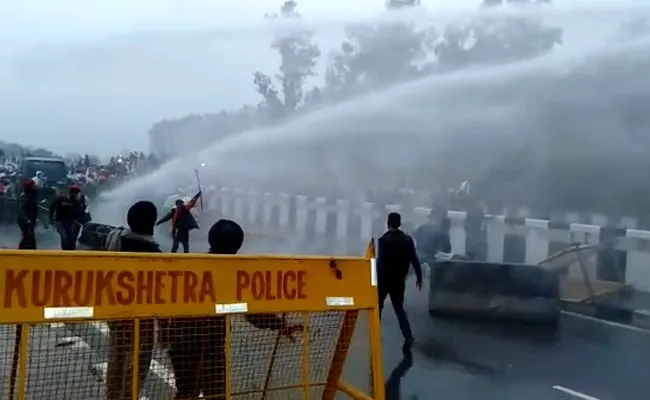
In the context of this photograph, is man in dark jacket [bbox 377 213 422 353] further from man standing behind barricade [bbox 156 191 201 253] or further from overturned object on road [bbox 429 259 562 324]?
man standing behind barricade [bbox 156 191 201 253]

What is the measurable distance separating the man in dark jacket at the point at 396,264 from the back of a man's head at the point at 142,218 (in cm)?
339

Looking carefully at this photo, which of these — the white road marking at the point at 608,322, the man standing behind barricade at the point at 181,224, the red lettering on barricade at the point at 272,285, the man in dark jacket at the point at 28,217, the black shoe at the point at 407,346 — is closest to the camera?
the red lettering on barricade at the point at 272,285

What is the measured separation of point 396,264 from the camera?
7336mm

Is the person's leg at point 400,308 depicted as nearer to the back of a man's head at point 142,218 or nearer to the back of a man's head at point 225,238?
the back of a man's head at point 225,238

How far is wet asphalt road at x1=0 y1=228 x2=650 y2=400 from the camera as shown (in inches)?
241

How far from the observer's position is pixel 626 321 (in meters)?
9.18

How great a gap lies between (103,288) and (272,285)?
70 cm

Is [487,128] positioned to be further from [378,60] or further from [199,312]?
[199,312]

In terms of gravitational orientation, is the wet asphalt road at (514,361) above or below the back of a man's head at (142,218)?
below

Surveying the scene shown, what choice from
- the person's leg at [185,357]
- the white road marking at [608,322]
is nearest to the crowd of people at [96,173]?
the white road marking at [608,322]

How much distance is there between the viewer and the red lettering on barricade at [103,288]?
2.84m

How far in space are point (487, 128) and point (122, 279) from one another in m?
Answer: 12.7

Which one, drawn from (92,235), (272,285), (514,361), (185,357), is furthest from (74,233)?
(272,285)

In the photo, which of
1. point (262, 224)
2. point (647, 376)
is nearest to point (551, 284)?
point (647, 376)
